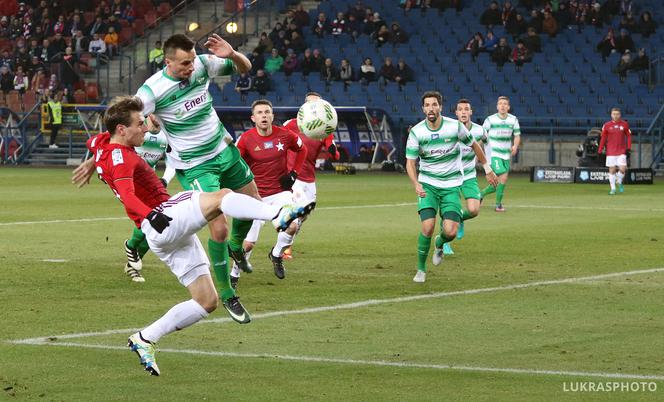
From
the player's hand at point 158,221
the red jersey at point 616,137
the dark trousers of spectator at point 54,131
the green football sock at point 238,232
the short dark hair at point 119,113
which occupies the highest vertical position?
the short dark hair at point 119,113

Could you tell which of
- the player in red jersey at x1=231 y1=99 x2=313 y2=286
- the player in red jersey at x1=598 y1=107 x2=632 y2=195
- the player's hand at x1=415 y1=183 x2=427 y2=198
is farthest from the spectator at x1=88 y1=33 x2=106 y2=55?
the player's hand at x1=415 y1=183 x2=427 y2=198

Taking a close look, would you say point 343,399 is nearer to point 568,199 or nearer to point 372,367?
point 372,367

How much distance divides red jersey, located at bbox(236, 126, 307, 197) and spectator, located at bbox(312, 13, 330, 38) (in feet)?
106

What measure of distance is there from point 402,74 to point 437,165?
97.1ft

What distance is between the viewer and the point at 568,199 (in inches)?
1191

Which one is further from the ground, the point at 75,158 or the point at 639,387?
the point at 639,387

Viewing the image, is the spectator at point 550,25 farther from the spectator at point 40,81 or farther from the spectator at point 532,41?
the spectator at point 40,81

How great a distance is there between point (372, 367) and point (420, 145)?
23.0 feet

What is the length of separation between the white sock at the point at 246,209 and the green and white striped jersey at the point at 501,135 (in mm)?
19591

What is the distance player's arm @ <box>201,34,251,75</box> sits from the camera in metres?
12.3

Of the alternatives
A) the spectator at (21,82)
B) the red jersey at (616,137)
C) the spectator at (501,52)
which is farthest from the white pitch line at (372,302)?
the spectator at (21,82)

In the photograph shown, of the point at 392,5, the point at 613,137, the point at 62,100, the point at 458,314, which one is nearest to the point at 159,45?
the point at 62,100

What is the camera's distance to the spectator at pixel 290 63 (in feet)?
153

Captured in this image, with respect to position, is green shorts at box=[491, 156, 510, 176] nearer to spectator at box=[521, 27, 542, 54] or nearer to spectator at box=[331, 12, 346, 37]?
spectator at box=[521, 27, 542, 54]
